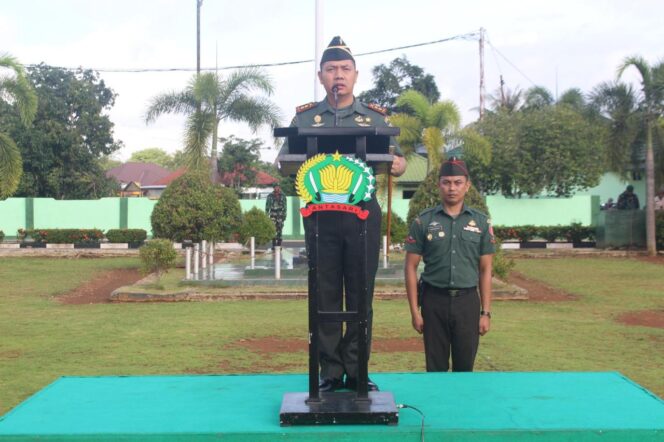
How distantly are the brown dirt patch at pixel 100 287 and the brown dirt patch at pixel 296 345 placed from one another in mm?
4535

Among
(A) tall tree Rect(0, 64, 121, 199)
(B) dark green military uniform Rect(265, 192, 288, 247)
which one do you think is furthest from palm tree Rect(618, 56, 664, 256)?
(A) tall tree Rect(0, 64, 121, 199)

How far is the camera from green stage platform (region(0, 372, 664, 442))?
3164mm

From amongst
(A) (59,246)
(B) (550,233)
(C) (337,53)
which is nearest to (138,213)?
(A) (59,246)

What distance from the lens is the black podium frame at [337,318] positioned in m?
3.31

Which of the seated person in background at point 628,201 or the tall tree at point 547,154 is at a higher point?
the tall tree at point 547,154

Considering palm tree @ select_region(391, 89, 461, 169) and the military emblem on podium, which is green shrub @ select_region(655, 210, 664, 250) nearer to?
palm tree @ select_region(391, 89, 461, 169)

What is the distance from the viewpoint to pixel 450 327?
15.0 ft

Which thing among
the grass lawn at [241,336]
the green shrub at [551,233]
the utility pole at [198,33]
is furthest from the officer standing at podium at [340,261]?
the utility pole at [198,33]

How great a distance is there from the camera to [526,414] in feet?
11.1

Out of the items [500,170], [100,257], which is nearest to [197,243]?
[100,257]

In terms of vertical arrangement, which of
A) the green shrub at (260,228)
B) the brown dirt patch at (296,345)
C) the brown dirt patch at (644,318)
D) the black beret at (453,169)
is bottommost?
the brown dirt patch at (296,345)

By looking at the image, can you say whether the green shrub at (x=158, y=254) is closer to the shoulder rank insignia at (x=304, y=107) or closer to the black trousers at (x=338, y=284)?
the shoulder rank insignia at (x=304, y=107)

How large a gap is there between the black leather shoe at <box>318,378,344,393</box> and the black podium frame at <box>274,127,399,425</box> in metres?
0.20

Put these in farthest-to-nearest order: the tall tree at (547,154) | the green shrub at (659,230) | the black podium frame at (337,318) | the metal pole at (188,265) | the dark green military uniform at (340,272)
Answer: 1. the tall tree at (547,154)
2. the green shrub at (659,230)
3. the metal pole at (188,265)
4. the dark green military uniform at (340,272)
5. the black podium frame at (337,318)
